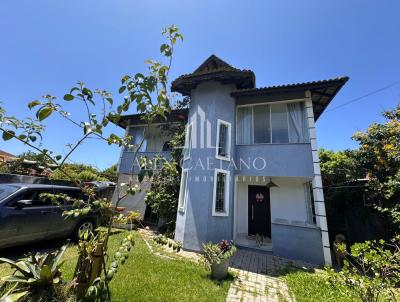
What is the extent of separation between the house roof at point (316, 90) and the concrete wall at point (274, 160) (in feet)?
9.15

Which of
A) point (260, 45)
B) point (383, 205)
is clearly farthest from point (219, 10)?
point (383, 205)

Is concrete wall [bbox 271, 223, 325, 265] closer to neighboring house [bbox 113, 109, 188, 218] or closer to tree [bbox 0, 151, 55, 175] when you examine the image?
neighboring house [bbox 113, 109, 188, 218]

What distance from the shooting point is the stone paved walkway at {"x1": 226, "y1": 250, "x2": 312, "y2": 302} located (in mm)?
4774

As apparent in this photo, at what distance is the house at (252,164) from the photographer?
8.30 metres

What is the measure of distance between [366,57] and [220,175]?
9729 mm

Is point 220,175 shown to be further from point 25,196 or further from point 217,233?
point 25,196

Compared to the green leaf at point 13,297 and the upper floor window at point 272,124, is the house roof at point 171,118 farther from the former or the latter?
the green leaf at point 13,297

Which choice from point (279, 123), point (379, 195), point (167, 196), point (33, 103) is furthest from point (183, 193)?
point (379, 195)

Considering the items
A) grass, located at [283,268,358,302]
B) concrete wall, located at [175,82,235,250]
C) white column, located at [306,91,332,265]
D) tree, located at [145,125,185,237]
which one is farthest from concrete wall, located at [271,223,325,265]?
tree, located at [145,125,185,237]

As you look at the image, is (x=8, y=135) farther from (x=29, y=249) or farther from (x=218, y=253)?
(x=29, y=249)

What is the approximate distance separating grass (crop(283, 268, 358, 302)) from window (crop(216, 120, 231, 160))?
17.5 ft

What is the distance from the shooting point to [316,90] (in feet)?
30.2

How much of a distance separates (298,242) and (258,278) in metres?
3.11

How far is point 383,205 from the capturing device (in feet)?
26.0
